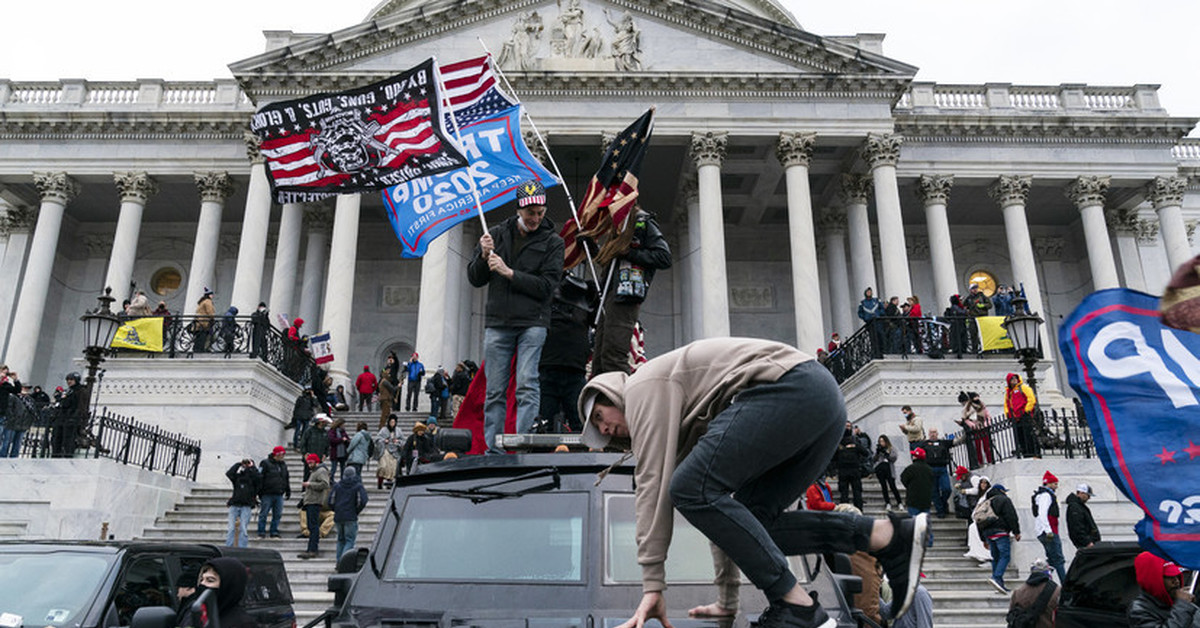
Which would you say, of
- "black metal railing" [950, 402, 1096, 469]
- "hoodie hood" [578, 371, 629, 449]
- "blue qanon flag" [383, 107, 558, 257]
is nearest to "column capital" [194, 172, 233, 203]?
"blue qanon flag" [383, 107, 558, 257]

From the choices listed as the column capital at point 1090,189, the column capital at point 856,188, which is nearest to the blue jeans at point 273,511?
the column capital at point 856,188

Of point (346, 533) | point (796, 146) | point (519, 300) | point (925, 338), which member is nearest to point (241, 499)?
point (346, 533)

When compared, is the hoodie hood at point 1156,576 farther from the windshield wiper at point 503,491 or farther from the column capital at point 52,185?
the column capital at point 52,185

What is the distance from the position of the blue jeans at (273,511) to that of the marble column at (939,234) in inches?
895

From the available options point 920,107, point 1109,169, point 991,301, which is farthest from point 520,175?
point 1109,169

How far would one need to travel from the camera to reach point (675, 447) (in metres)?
2.88

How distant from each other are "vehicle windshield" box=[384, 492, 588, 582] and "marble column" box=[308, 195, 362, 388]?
23.6 metres

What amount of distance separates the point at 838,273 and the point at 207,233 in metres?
24.6

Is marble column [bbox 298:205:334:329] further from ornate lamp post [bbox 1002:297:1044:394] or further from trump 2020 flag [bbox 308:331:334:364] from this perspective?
ornate lamp post [bbox 1002:297:1044:394]

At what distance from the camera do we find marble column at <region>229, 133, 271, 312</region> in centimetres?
2758

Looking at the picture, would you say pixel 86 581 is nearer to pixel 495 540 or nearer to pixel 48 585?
pixel 48 585

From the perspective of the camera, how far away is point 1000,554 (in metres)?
12.6

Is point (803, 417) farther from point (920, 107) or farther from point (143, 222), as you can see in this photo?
point (143, 222)

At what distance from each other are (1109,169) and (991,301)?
12.0m
